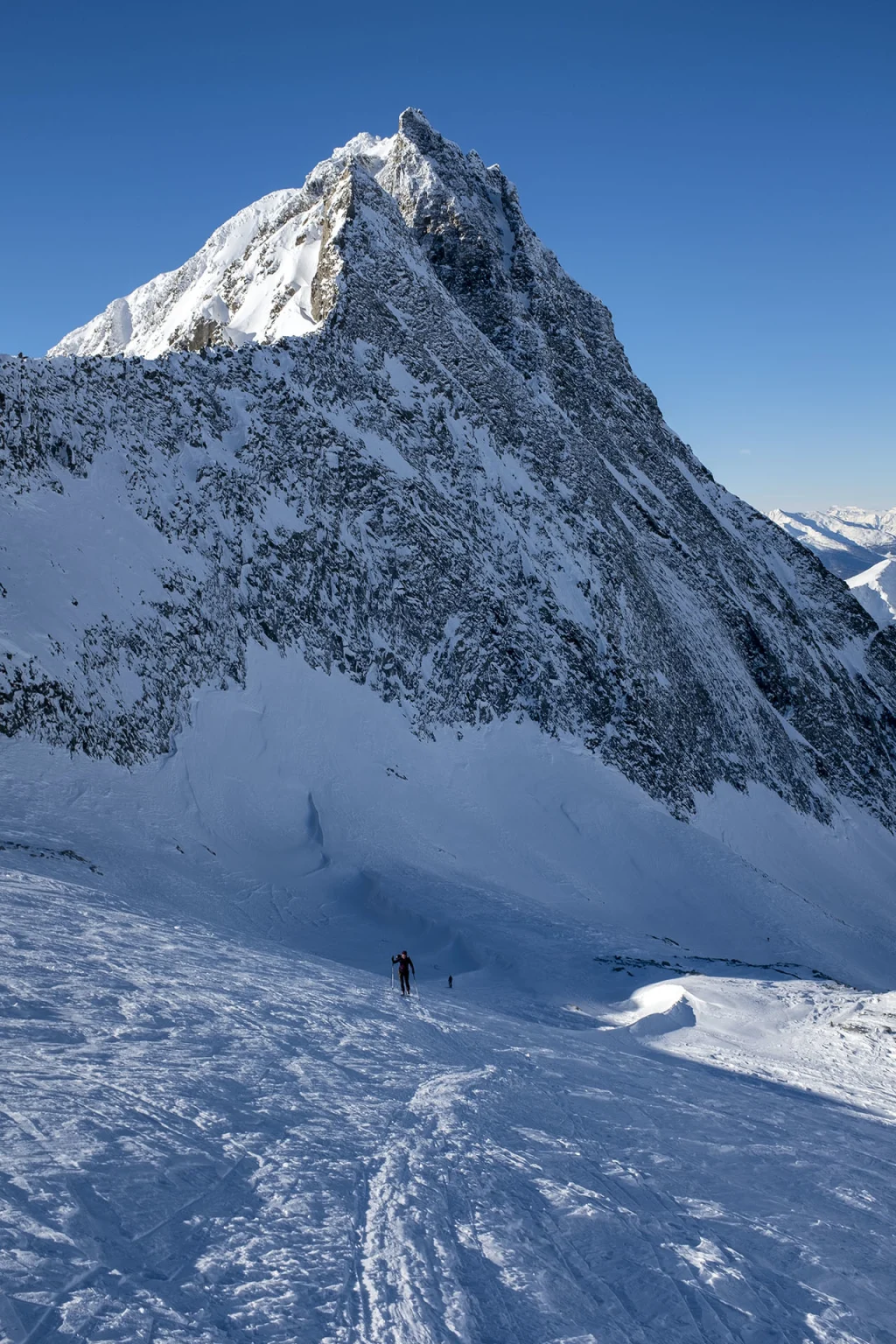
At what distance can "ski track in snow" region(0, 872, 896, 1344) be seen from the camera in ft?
22.6

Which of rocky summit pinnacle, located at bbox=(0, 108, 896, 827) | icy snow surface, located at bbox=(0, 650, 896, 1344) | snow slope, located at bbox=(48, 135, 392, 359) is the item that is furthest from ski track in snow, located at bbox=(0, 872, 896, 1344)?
snow slope, located at bbox=(48, 135, 392, 359)

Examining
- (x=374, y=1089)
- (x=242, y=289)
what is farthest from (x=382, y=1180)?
(x=242, y=289)

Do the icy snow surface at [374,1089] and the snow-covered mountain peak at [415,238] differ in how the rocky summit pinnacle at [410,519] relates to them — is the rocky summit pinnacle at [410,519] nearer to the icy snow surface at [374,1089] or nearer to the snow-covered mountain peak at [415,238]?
the snow-covered mountain peak at [415,238]

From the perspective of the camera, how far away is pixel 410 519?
4497 centimetres

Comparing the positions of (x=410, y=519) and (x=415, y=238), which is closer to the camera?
(x=410, y=519)

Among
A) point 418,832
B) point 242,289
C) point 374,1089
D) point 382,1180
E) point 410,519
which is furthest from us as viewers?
point 242,289

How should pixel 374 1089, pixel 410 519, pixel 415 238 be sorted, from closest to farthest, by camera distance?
pixel 374 1089 → pixel 410 519 → pixel 415 238

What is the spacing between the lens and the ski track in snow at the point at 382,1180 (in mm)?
6887

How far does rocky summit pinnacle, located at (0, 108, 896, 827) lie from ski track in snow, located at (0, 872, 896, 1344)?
1848 cm

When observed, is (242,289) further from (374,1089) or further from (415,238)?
(374,1089)

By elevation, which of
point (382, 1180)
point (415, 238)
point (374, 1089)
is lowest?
point (374, 1089)

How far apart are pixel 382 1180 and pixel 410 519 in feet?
125

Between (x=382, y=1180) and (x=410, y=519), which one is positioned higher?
(x=410, y=519)

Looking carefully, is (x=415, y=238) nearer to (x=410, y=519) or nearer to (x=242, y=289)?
(x=242, y=289)
